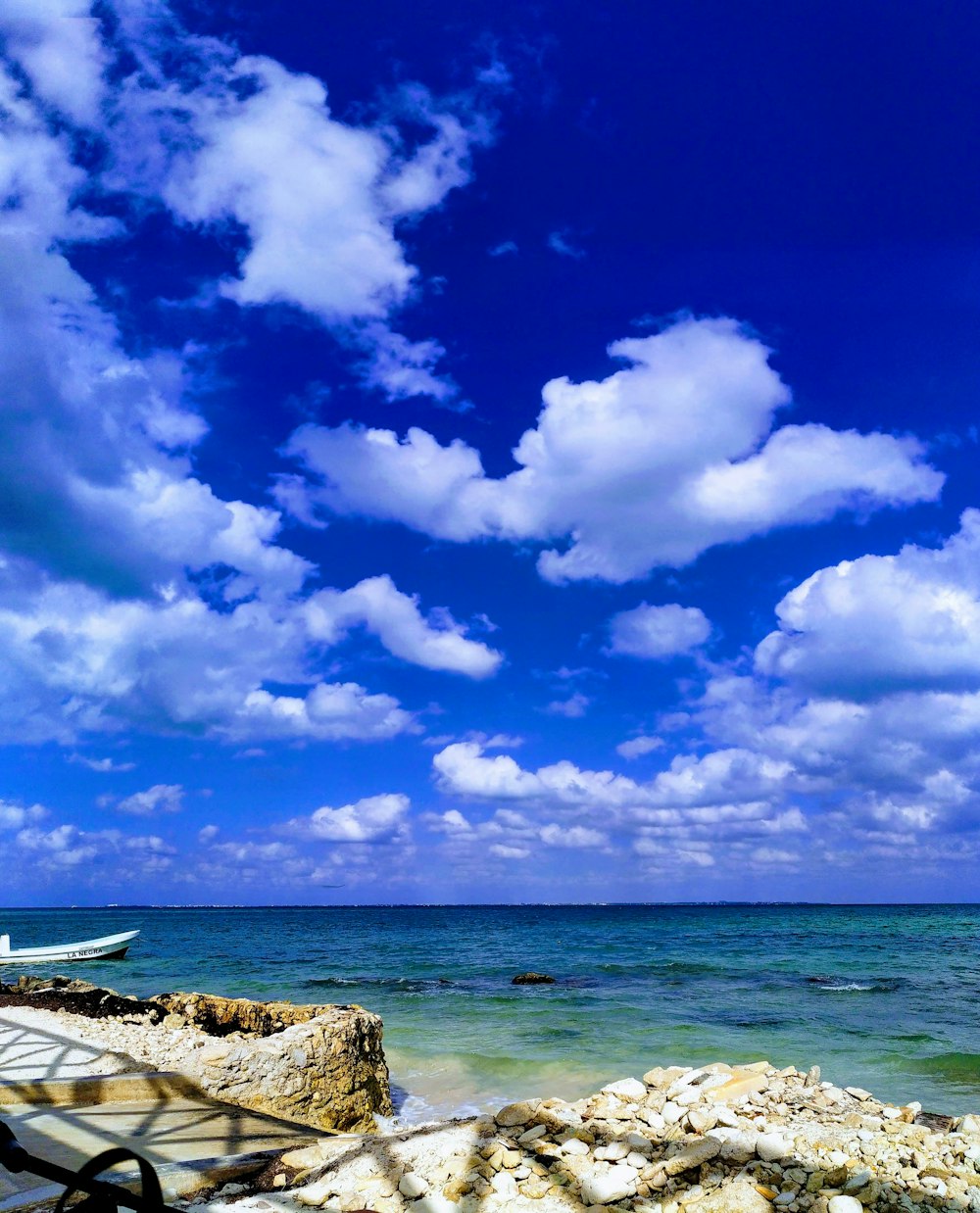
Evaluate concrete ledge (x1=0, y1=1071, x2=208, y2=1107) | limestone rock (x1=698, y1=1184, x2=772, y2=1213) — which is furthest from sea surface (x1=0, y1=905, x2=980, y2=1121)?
limestone rock (x1=698, y1=1184, x2=772, y2=1213)

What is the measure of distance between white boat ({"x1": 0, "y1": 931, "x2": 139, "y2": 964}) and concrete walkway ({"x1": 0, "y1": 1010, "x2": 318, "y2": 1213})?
83.0 feet

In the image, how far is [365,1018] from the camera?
1073cm

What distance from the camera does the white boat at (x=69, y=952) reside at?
32.1 metres

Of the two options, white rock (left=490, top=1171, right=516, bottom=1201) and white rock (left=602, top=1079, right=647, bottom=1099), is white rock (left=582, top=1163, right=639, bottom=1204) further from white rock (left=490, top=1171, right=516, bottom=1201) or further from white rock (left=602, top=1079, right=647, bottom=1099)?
white rock (left=602, top=1079, right=647, bottom=1099)

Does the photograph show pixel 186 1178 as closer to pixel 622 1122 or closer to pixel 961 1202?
pixel 622 1122

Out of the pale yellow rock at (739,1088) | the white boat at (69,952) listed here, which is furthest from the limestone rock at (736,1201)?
the white boat at (69,952)

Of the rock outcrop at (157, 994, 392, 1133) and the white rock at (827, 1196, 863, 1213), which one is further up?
the white rock at (827, 1196, 863, 1213)

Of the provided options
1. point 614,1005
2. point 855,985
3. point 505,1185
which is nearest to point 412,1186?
point 505,1185

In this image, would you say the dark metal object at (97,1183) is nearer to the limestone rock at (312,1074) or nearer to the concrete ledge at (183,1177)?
the concrete ledge at (183,1177)

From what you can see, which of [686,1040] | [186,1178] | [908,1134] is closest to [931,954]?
[686,1040]

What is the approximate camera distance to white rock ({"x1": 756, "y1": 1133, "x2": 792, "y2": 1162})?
547 cm

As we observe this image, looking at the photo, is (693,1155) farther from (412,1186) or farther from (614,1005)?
(614,1005)

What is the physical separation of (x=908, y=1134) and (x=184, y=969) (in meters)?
35.0

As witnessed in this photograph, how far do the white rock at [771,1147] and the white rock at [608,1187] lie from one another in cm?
87
